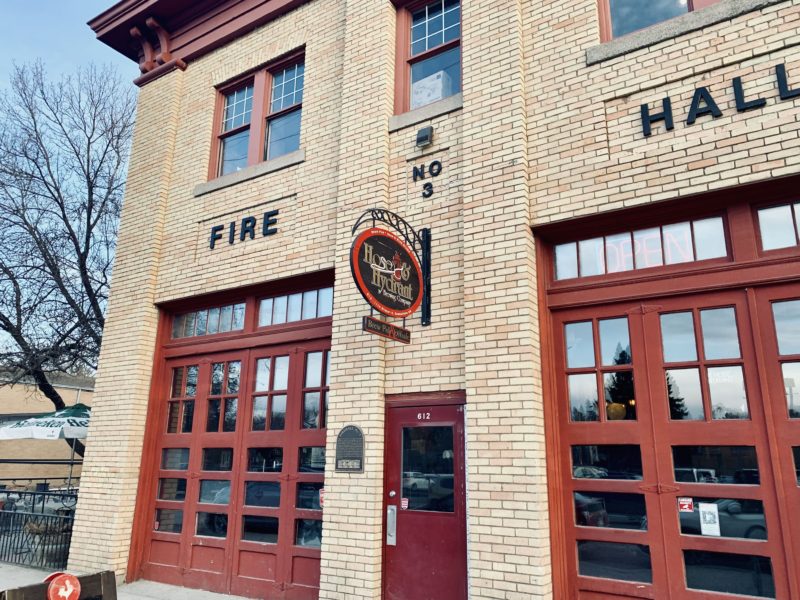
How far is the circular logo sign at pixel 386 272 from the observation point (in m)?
5.24

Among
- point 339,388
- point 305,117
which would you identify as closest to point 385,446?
point 339,388

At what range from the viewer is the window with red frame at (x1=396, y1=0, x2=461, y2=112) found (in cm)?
733

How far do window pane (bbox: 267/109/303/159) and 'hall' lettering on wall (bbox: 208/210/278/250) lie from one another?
46.8 inches

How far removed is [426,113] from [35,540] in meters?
8.98

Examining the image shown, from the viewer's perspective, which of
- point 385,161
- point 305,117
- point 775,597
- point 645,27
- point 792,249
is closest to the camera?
point 775,597

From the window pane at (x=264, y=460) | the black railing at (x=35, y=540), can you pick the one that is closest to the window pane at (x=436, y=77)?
the window pane at (x=264, y=460)

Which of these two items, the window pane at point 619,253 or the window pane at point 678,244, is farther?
the window pane at point 619,253

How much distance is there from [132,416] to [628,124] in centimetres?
762

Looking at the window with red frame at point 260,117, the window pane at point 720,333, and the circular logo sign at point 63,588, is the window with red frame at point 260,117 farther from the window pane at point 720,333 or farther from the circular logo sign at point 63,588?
the circular logo sign at point 63,588

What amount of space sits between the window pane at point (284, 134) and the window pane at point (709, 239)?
5.59 meters

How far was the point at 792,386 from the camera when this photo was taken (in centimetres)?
472

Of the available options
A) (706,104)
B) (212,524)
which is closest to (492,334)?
(706,104)

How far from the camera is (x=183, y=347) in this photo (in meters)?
8.91

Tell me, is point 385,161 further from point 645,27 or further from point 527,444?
point 527,444
